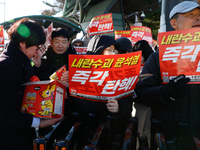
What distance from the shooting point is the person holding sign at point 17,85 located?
130cm

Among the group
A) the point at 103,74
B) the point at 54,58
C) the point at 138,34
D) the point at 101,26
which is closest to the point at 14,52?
the point at 103,74

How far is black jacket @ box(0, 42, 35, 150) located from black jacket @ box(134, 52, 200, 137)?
0.96 metres

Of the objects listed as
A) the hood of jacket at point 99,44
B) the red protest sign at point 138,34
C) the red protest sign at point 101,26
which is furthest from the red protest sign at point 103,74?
the red protest sign at point 101,26

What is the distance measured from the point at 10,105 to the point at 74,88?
1.55 ft

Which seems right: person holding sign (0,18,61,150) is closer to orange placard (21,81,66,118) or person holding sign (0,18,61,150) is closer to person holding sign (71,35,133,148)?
orange placard (21,81,66,118)

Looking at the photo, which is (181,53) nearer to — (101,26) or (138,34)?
(138,34)

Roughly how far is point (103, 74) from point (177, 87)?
521 mm

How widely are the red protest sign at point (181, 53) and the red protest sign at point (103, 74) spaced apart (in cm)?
23

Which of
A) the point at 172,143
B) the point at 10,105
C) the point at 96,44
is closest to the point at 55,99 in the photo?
the point at 10,105

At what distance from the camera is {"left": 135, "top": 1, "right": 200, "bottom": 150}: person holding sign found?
1.32m

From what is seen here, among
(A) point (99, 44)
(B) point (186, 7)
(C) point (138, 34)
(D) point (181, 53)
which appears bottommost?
(D) point (181, 53)

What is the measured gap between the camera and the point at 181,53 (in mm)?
1312

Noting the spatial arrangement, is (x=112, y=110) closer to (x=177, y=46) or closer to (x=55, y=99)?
(x=55, y=99)

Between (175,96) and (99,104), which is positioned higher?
(175,96)
